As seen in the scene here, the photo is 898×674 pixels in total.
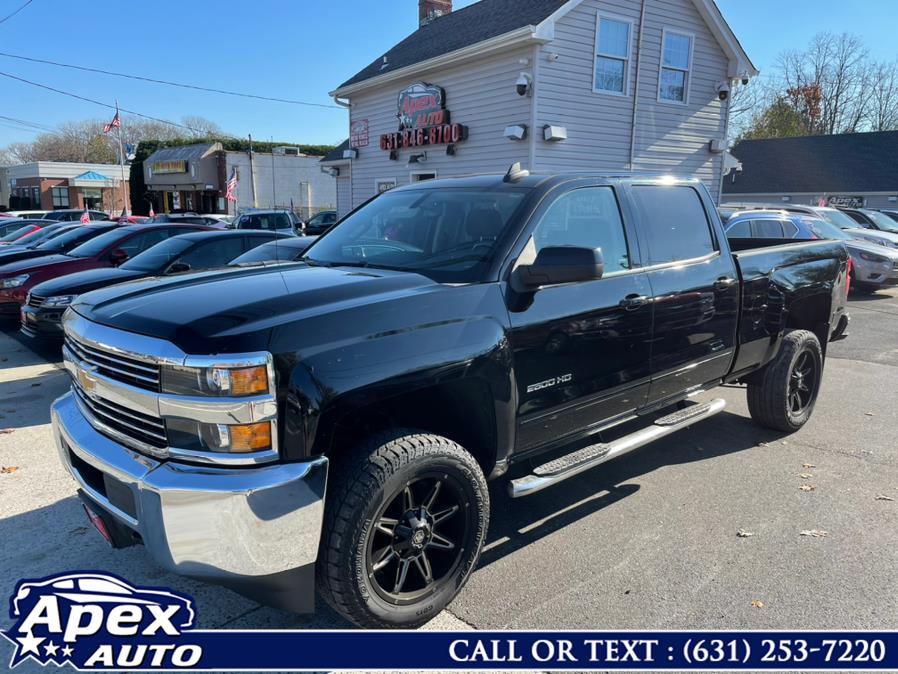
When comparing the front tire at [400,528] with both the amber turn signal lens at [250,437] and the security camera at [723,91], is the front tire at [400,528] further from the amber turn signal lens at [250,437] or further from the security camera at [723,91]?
the security camera at [723,91]

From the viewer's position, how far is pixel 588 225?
12.1 ft

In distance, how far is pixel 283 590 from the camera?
2.41 meters

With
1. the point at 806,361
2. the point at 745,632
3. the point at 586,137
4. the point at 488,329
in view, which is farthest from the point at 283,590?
the point at 586,137

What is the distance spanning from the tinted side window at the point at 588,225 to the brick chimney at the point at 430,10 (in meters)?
18.7

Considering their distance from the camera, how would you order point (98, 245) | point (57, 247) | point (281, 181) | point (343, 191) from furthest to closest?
point (281, 181) < point (343, 191) < point (57, 247) < point (98, 245)

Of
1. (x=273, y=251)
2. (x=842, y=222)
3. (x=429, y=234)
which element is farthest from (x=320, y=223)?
(x=429, y=234)

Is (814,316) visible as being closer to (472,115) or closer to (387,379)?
(387,379)

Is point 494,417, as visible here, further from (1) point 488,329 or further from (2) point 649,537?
(2) point 649,537

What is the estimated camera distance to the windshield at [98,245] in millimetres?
9305

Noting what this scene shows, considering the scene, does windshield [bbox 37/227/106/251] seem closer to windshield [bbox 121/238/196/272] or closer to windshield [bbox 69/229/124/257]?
windshield [bbox 69/229/124/257]

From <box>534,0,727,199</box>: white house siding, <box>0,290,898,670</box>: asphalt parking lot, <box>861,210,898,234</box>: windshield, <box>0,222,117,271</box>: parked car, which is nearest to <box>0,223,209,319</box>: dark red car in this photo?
<box>0,222,117,271</box>: parked car

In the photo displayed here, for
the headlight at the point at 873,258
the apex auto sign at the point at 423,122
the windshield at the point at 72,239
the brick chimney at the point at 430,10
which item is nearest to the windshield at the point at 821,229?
the headlight at the point at 873,258

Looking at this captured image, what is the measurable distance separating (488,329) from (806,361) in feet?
12.5

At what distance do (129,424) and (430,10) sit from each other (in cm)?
2068
